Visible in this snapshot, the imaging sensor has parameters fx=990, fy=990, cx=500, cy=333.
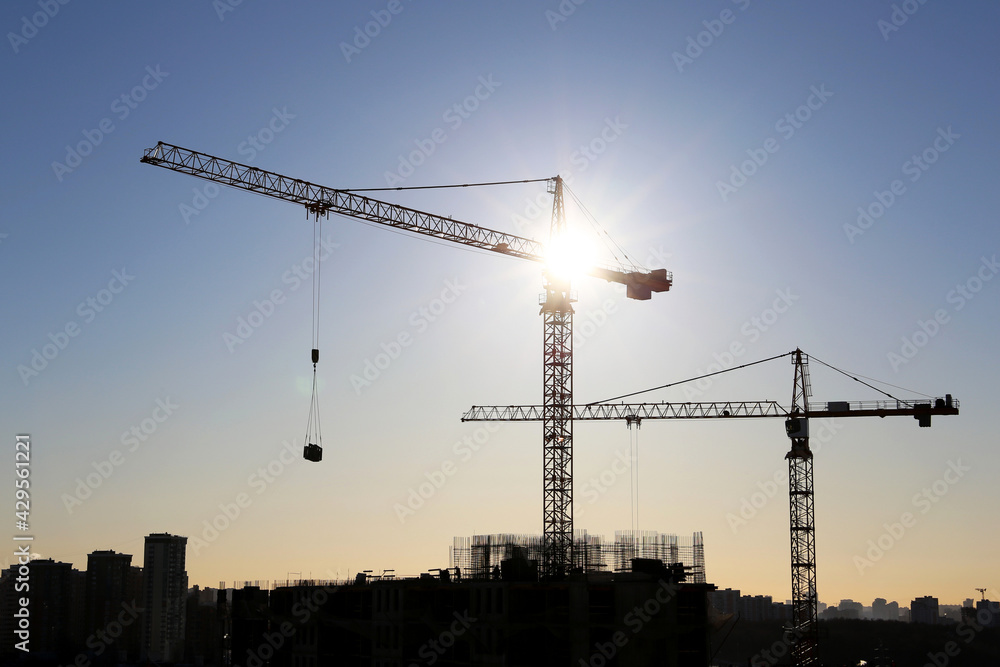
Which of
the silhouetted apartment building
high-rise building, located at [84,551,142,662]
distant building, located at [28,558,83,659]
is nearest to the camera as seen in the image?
the silhouetted apartment building

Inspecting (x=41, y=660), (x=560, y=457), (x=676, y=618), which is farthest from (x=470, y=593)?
(x=41, y=660)

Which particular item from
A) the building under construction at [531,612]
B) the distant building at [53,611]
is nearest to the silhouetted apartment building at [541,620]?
the building under construction at [531,612]

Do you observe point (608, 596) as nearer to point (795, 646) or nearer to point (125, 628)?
point (795, 646)

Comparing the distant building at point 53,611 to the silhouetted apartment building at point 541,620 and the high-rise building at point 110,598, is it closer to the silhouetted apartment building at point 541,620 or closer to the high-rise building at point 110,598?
the high-rise building at point 110,598

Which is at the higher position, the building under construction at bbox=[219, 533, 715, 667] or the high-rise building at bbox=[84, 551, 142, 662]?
the building under construction at bbox=[219, 533, 715, 667]

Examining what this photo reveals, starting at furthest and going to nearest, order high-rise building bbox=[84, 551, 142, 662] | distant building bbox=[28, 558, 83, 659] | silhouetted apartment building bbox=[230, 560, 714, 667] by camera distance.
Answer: high-rise building bbox=[84, 551, 142, 662], distant building bbox=[28, 558, 83, 659], silhouetted apartment building bbox=[230, 560, 714, 667]

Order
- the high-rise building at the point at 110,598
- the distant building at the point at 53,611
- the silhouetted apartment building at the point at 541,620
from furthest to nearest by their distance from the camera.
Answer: the high-rise building at the point at 110,598 → the distant building at the point at 53,611 → the silhouetted apartment building at the point at 541,620

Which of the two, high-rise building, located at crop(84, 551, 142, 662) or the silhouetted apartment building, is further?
high-rise building, located at crop(84, 551, 142, 662)

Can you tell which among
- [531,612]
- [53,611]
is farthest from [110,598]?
[531,612]

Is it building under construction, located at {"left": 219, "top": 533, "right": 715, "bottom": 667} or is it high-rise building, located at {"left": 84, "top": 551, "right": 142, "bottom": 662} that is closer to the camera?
building under construction, located at {"left": 219, "top": 533, "right": 715, "bottom": 667}

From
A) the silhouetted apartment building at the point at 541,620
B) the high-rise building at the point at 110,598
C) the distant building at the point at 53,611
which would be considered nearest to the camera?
the silhouetted apartment building at the point at 541,620

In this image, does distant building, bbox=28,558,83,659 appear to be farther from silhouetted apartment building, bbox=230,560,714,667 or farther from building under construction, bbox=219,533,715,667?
silhouetted apartment building, bbox=230,560,714,667

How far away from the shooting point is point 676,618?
180 feet

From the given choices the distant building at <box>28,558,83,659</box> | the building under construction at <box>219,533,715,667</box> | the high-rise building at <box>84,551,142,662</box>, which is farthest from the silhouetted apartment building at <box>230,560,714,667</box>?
the high-rise building at <box>84,551,142,662</box>
